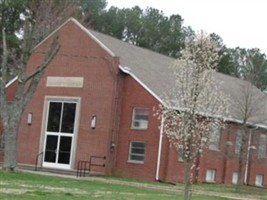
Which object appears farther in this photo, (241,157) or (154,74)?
(154,74)

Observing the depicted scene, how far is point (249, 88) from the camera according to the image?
38.2 m

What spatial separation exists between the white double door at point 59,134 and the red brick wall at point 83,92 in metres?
0.52

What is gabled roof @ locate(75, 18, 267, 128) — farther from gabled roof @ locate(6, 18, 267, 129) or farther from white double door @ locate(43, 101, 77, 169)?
white double door @ locate(43, 101, 77, 169)

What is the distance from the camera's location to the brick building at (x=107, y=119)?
36125 mm

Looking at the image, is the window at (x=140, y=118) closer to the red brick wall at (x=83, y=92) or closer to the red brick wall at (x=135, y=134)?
the red brick wall at (x=135, y=134)

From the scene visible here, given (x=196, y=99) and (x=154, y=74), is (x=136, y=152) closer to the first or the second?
(x=154, y=74)

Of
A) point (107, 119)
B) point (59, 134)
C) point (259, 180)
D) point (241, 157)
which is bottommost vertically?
point (259, 180)

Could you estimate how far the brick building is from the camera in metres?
36.1

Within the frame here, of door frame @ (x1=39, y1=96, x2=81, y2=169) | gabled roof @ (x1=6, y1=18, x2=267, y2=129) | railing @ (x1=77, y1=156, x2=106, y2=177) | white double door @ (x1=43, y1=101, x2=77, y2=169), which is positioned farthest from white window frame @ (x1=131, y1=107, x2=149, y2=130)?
white double door @ (x1=43, y1=101, x2=77, y2=169)

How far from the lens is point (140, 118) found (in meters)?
36.7

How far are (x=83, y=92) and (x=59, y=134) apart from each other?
2871 mm

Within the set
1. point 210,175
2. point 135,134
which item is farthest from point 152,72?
point 210,175

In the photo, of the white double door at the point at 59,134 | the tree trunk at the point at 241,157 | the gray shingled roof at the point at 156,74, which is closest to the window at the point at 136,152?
the gray shingled roof at the point at 156,74

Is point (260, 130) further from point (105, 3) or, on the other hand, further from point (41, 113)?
point (105, 3)
